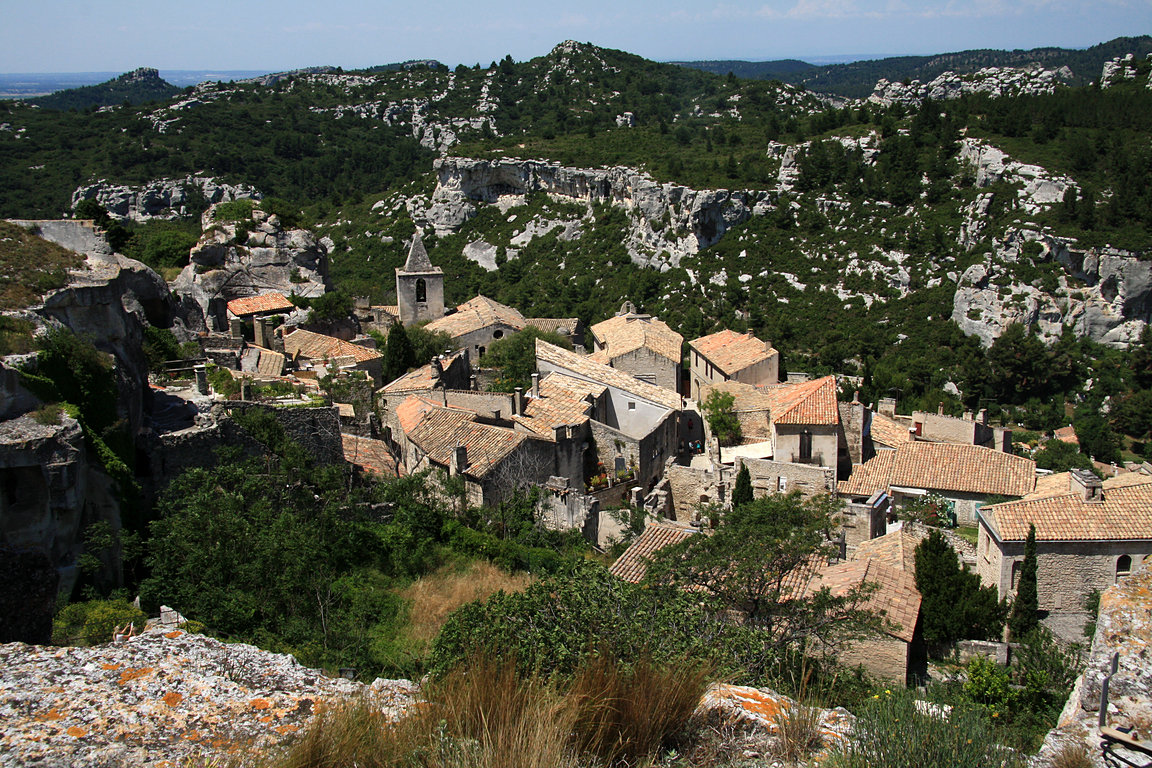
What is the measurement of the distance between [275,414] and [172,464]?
264 centimetres

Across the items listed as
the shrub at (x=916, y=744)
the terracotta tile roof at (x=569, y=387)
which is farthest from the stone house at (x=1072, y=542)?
the shrub at (x=916, y=744)

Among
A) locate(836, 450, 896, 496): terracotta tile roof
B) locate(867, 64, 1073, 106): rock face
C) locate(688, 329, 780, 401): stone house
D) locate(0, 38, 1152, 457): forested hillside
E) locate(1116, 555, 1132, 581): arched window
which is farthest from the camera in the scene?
locate(867, 64, 1073, 106): rock face

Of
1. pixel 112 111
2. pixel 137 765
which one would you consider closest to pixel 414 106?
pixel 112 111

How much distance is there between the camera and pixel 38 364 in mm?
14211

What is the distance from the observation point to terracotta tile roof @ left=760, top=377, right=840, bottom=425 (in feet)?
92.2

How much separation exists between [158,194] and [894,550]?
90.8 metres

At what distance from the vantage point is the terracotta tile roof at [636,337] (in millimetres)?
36969

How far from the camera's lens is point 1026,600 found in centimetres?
1975

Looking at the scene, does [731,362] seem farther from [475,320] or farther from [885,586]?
[885,586]

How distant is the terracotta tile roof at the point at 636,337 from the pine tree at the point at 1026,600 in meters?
19.1

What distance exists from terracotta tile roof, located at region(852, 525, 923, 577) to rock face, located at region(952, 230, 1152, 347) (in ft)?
134

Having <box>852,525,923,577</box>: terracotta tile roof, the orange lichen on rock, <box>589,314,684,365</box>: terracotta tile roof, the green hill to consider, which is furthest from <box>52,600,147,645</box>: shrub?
the green hill

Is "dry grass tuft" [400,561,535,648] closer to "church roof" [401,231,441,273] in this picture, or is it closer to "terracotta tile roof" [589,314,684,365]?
"terracotta tile roof" [589,314,684,365]

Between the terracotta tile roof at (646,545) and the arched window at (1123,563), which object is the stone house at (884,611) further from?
the arched window at (1123,563)
